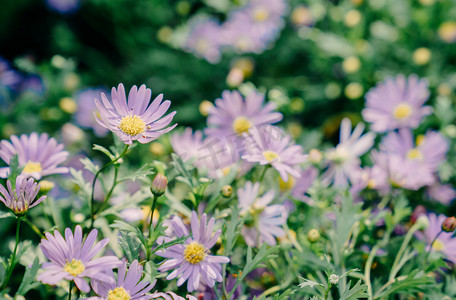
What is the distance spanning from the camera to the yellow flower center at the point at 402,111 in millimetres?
1754

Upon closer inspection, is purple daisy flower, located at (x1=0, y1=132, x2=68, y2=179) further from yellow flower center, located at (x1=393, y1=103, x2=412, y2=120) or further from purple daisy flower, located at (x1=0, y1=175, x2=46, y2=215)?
yellow flower center, located at (x1=393, y1=103, x2=412, y2=120)

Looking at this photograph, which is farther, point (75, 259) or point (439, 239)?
point (439, 239)

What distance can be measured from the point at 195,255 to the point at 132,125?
0.34 m

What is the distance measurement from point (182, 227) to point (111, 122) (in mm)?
294

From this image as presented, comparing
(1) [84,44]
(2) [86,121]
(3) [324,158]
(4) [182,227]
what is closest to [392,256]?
(3) [324,158]

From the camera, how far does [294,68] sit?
88.4 inches

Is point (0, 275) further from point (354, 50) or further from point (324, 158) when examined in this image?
point (354, 50)

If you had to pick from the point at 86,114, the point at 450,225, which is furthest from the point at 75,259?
the point at 86,114

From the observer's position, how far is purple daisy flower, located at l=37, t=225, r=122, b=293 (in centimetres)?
84

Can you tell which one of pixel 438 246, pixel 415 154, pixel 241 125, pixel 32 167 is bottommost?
pixel 438 246

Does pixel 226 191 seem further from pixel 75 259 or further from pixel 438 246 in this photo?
pixel 438 246

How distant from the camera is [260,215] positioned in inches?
46.8

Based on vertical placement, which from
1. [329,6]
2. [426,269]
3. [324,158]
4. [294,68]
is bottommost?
[426,269]

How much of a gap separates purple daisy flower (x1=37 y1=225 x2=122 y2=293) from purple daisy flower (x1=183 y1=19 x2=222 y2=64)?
1.37 meters
